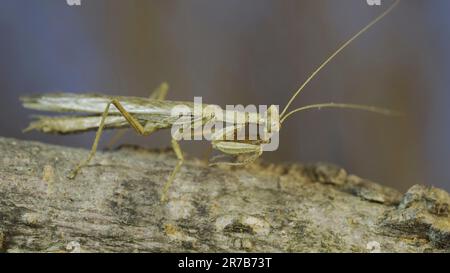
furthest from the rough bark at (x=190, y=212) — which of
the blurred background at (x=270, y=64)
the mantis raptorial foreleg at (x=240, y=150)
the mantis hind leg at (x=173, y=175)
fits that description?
the blurred background at (x=270, y=64)

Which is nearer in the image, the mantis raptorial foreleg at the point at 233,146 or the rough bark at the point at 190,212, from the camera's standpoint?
the rough bark at the point at 190,212

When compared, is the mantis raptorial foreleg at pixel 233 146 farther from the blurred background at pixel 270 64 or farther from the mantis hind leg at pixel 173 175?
the blurred background at pixel 270 64

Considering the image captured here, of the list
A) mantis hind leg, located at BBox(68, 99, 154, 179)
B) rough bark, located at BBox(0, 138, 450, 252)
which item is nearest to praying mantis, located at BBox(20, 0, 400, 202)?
mantis hind leg, located at BBox(68, 99, 154, 179)

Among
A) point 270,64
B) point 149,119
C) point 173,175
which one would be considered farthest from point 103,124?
point 270,64

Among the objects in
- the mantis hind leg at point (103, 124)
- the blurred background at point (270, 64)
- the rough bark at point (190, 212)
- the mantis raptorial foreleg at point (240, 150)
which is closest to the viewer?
the rough bark at point (190, 212)

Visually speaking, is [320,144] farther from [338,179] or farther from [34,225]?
[34,225]
